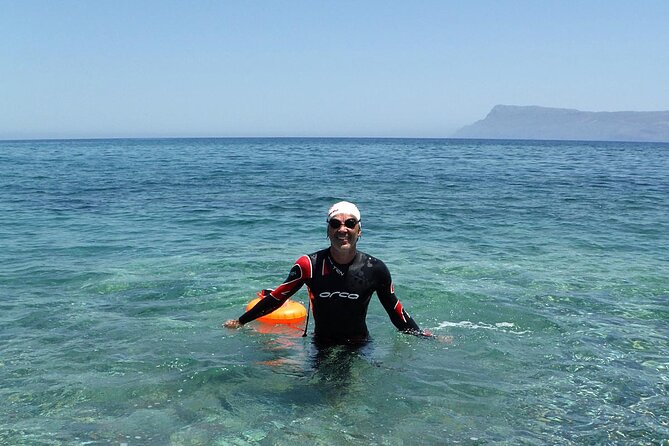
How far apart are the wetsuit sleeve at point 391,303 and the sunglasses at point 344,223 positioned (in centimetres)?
67

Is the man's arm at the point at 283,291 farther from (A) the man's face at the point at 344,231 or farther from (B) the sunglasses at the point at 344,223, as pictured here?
(B) the sunglasses at the point at 344,223

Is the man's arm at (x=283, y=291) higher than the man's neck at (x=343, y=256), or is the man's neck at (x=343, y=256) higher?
the man's neck at (x=343, y=256)

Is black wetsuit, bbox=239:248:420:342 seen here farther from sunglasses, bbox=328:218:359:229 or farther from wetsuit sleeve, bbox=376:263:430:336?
sunglasses, bbox=328:218:359:229

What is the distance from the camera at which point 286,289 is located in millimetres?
6152

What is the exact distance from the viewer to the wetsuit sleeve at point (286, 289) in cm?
604

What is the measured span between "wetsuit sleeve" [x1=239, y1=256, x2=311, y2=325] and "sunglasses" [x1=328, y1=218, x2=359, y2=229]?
1.88ft

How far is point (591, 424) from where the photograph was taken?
219 inches

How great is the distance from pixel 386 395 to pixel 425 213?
1535 cm

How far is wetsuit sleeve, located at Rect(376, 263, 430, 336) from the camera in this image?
20.0ft

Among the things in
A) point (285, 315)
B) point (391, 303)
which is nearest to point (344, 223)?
point (391, 303)

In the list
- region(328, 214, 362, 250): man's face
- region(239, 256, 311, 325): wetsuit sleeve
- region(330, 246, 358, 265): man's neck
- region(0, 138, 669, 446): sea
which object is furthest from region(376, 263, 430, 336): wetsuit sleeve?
region(239, 256, 311, 325): wetsuit sleeve

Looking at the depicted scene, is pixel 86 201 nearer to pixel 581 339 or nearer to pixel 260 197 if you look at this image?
pixel 260 197

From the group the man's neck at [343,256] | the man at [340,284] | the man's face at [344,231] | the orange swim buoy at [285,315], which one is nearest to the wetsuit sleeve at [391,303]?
the man at [340,284]

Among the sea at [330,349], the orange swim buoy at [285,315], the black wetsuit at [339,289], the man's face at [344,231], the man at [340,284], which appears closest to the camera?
the sea at [330,349]
